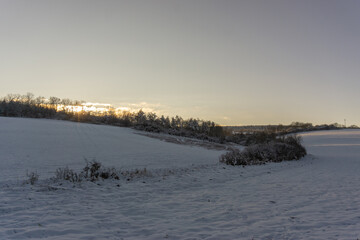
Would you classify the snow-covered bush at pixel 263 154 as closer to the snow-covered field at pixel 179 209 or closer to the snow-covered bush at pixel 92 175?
the snow-covered field at pixel 179 209

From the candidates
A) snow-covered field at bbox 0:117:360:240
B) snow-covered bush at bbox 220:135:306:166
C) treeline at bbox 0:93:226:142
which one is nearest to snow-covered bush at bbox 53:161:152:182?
snow-covered field at bbox 0:117:360:240

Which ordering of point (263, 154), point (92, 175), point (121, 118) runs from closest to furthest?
point (92, 175) → point (263, 154) → point (121, 118)

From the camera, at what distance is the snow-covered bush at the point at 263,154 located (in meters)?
20.0

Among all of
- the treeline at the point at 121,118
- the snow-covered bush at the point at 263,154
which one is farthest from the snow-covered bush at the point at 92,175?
the treeline at the point at 121,118

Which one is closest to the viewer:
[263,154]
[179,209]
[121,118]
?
[179,209]

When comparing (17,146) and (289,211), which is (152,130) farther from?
(289,211)

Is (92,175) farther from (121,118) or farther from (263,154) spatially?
(121,118)

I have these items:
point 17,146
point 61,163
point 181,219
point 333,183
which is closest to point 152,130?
point 17,146

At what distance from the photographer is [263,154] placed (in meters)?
22.7

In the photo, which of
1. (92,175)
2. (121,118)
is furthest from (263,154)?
(121,118)

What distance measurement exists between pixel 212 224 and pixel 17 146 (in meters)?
20.3

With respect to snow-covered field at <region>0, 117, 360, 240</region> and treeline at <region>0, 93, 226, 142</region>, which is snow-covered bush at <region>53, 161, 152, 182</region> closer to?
snow-covered field at <region>0, 117, 360, 240</region>

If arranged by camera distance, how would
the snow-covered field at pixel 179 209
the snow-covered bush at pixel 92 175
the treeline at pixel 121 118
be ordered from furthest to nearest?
the treeline at pixel 121 118 → the snow-covered bush at pixel 92 175 → the snow-covered field at pixel 179 209

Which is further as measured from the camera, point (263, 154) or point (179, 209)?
point (263, 154)
